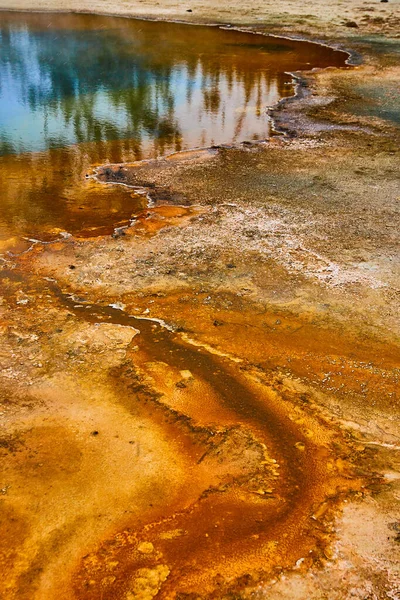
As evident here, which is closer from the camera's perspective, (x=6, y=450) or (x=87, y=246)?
(x=6, y=450)

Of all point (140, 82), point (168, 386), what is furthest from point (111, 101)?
point (168, 386)

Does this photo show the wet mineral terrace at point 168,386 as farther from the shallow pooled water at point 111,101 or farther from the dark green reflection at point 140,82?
the dark green reflection at point 140,82

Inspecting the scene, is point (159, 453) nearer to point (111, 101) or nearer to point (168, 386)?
point (168, 386)

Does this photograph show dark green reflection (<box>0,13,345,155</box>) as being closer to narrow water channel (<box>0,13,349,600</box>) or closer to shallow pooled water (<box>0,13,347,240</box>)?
shallow pooled water (<box>0,13,347,240</box>)

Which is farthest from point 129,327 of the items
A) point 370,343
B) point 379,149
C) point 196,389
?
point 379,149

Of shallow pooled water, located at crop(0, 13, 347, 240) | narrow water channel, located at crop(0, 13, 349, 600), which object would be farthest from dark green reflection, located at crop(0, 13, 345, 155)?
narrow water channel, located at crop(0, 13, 349, 600)

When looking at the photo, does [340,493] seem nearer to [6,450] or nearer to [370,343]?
[370,343]
